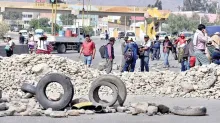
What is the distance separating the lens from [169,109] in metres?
14.2

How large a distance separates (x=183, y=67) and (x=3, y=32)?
72.2 m

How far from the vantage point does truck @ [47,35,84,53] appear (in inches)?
2089

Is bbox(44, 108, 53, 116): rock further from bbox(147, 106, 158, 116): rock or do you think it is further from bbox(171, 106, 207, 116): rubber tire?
bbox(171, 106, 207, 116): rubber tire

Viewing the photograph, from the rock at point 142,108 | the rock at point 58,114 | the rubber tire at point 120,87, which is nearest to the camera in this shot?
the rock at point 58,114

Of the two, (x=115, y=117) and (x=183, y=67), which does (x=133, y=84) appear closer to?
(x=115, y=117)

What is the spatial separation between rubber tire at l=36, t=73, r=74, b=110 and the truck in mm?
37773

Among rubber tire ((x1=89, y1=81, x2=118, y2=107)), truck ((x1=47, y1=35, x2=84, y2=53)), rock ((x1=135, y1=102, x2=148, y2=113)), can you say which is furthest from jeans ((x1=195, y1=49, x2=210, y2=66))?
truck ((x1=47, y1=35, x2=84, y2=53))

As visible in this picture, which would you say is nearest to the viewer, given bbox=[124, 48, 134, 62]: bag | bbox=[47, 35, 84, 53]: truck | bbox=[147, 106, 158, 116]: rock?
bbox=[147, 106, 158, 116]: rock

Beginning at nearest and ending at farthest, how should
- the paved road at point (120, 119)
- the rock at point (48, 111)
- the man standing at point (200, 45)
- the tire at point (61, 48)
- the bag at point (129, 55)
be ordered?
the paved road at point (120, 119), the rock at point (48, 111), the man standing at point (200, 45), the bag at point (129, 55), the tire at point (61, 48)

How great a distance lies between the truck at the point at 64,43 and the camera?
53062 mm

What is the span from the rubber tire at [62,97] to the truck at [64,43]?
1487 inches

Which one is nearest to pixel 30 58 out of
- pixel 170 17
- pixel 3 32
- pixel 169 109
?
pixel 169 109

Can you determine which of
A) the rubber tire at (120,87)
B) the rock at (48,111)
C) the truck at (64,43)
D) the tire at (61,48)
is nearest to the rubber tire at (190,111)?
the rubber tire at (120,87)

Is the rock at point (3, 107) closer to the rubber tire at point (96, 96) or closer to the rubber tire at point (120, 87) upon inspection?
the rubber tire at point (96, 96)
